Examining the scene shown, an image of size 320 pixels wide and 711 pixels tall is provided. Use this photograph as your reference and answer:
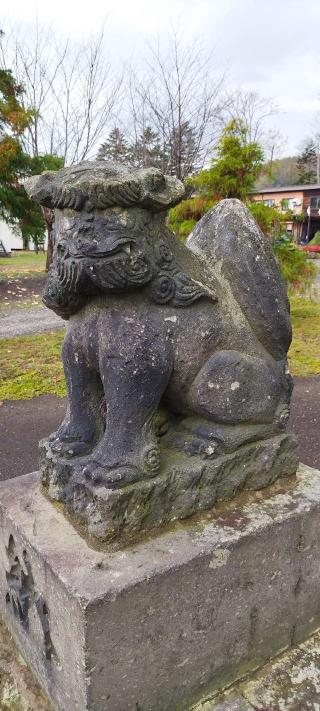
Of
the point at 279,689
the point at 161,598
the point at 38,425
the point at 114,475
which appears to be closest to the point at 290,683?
the point at 279,689

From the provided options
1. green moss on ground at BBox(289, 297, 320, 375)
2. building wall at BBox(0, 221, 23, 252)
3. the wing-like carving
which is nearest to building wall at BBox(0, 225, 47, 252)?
building wall at BBox(0, 221, 23, 252)

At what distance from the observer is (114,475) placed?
1.59 m

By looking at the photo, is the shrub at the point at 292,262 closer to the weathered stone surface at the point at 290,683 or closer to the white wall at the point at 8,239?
the weathered stone surface at the point at 290,683

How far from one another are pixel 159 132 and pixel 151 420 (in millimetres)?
12239

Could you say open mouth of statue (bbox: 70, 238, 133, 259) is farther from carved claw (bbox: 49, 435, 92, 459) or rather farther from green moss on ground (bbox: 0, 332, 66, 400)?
green moss on ground (bbox: 0, 332, 66, 400)

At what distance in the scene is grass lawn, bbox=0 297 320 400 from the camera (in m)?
4.86

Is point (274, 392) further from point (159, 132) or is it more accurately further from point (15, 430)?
point (159, 132)

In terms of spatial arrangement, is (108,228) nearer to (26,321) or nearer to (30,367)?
(30,367)

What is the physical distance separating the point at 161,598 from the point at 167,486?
0.34 metres

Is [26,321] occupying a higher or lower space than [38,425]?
higher

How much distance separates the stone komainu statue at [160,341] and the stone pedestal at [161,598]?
0.14 metres

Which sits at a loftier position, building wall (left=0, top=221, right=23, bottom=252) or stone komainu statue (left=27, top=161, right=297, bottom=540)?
building wall (left=0, top=221, right=23, bottom=252)

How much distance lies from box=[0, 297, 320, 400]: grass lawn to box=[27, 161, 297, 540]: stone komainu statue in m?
3.00

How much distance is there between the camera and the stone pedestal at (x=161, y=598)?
58.3 inches
